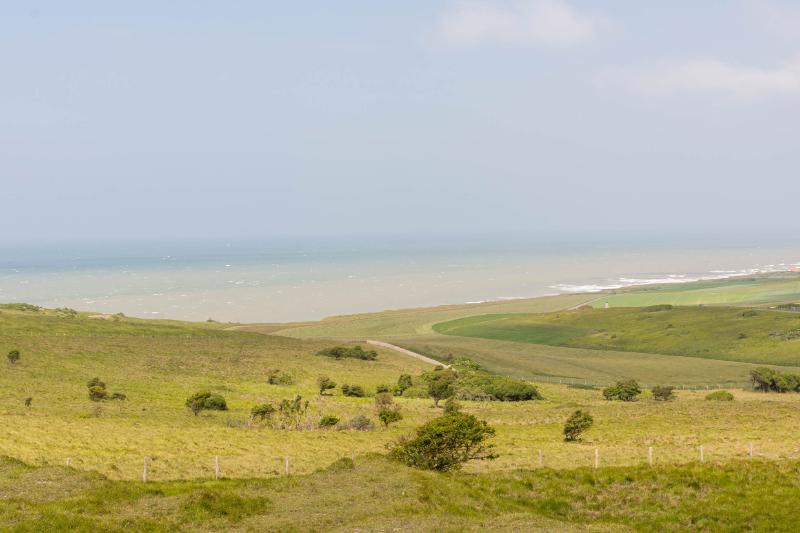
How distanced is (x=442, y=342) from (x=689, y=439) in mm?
70555

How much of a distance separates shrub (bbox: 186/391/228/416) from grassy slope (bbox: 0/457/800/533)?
20818 mm

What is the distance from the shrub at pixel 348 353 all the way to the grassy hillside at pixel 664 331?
36664mm

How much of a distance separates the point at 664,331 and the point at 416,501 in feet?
317

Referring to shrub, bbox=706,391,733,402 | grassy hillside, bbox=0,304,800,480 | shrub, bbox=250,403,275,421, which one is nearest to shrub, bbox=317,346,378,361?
grassy hillside, bbox=0,304,800,480

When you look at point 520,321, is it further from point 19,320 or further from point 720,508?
point 720,508

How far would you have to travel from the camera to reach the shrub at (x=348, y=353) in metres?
81.8

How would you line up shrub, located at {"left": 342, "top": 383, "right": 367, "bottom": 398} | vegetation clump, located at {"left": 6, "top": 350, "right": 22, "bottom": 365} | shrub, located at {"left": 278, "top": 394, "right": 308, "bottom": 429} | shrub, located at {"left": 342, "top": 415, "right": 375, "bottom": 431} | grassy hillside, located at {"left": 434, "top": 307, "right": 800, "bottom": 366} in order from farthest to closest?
grassy hillside, located at {"left": 434, "top": 307, "right": 800, "bottom": 366} < vegetation clump, located at {"left": 6, "top": 350, "right": 22, "bottom": 365} < shrub, located at {"left": 342, "top": 383, "right": 367, "bottom": 398} < shrub, located at {"left": 342, "top": 415, "right": 375, "bottom": 431} < shrub, located at {"left": 278, "top": 394, "right": 308, "bottom": 429}

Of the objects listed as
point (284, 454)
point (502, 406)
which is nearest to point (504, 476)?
point (284, 454)

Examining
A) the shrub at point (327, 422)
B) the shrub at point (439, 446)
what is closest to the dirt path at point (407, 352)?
the shrub at point (327, 422)

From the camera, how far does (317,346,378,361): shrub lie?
8181cm

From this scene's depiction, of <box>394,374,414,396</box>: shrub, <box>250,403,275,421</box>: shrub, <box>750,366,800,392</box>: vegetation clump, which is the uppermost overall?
<box>250,403,275,421</box>: shrub

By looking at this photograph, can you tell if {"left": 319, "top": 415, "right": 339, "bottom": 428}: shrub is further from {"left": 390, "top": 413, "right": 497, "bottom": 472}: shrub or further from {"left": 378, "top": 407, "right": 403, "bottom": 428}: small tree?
{"left": 390, "top": 413, "right": 497, "bottom": 472}: shrub

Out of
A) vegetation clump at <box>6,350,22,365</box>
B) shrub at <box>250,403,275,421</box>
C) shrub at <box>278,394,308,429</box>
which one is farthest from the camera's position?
vegetation clump at <box>6,350,22,365</box>

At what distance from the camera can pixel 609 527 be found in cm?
2034
